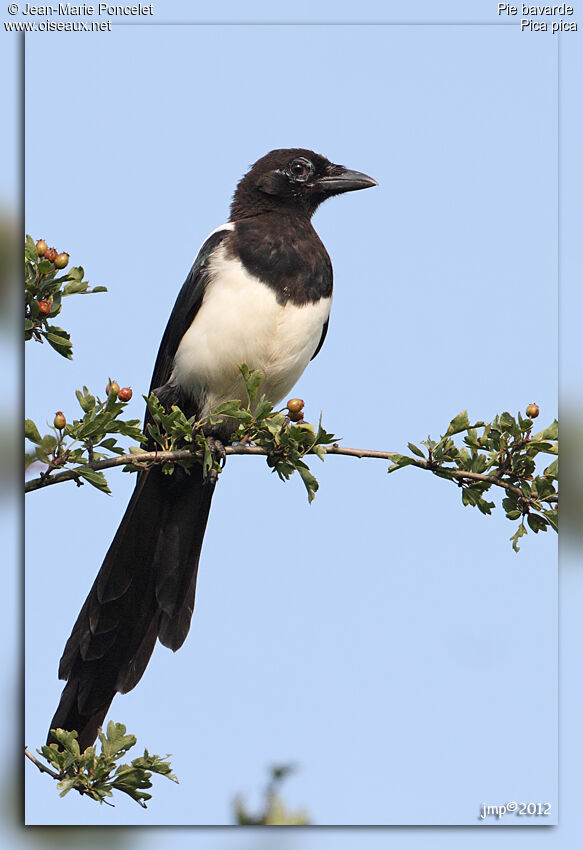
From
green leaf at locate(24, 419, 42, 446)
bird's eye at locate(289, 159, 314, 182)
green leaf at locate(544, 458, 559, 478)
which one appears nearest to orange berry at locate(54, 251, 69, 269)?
green leaf at locate(24, 419, 42, 446)

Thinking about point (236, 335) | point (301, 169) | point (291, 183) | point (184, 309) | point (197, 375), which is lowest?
point (197, 375)

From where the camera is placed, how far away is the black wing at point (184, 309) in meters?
5.20

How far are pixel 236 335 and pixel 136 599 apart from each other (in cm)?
130

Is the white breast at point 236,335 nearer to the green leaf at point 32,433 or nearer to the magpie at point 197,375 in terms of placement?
the magpie at point 197,375

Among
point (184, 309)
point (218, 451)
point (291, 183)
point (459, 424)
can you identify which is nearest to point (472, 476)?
point (459, 424)

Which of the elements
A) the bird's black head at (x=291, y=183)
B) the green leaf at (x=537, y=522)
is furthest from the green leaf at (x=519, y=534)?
the bird's black head at (x=291, y=183)

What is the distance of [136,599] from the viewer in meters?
4.91

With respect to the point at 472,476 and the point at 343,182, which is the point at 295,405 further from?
the point at 343,182

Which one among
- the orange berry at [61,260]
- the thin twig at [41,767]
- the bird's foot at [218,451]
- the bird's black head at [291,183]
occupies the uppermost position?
the bird's black head at [291,183]

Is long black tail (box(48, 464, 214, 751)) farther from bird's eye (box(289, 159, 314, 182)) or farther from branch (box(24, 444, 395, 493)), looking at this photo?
bird's eye (box(289, 159, 314, 182))

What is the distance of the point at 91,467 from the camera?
3650mm

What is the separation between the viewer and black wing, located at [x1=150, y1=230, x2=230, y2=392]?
205 inches

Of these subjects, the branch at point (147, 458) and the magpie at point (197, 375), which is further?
the magpie at point (197, 375)

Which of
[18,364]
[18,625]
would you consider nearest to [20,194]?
[18,364]
